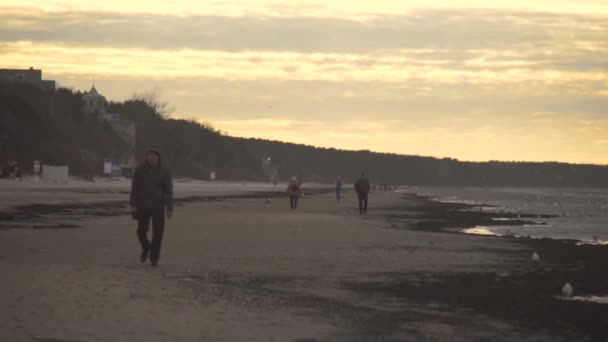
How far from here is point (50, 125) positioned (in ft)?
360

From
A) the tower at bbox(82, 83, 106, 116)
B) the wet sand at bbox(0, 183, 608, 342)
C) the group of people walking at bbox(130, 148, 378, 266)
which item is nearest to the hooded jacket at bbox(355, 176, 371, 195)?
the wet sand at bbox(0, 183, 608, 342)

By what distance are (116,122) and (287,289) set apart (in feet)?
433

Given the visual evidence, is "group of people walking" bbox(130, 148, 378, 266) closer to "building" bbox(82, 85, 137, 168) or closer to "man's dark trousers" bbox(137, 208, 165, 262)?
"man's dark trousers" bbox(137, 208, 165, 262)

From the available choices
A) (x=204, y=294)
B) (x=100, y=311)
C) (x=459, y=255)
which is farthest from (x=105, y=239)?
(x=100, y=311)

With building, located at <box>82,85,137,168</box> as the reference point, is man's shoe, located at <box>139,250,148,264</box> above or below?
below

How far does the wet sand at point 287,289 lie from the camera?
995 centimetres

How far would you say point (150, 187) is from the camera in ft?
52.7

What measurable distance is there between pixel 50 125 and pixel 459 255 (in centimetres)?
9449

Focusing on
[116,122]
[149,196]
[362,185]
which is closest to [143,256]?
[149,196]

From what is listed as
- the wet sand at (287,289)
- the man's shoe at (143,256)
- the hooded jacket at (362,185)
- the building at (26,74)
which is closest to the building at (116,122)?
the building at (26,74)

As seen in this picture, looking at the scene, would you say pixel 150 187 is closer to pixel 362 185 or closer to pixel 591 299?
pixel 591 299

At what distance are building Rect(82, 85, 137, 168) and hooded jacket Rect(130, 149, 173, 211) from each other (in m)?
115

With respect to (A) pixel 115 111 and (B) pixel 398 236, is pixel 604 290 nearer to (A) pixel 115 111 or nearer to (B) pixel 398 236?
(B) pixel 398 236

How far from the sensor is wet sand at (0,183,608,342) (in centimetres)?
995
